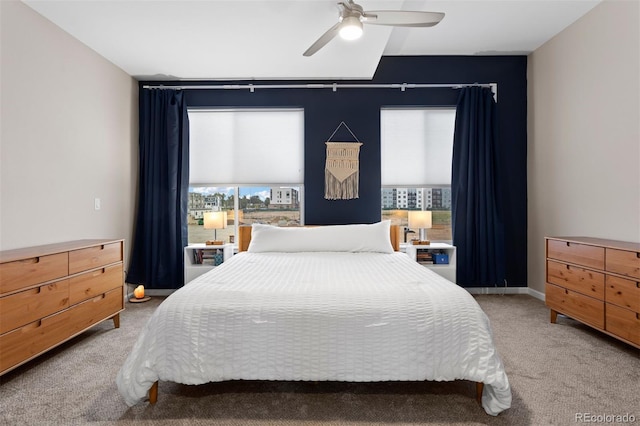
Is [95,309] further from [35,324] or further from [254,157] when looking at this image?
[254,157]

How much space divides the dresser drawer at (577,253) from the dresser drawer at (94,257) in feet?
12.4

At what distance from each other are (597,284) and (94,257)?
12.5ft

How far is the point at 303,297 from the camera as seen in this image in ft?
6.03

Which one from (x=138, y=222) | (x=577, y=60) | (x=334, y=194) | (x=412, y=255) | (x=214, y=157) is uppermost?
(x=577, y=60)

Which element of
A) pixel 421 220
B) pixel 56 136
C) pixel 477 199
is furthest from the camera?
pixel 477 199

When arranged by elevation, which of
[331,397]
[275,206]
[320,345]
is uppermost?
[275,206]

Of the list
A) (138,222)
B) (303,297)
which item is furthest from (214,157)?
(303,297)

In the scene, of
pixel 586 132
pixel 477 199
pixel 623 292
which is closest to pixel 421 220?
pixel 477 199

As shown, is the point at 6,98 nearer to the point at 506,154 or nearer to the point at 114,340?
the point at 114,340

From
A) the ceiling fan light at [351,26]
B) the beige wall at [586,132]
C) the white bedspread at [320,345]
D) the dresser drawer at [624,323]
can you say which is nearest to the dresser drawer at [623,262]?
the dresser drawer at [624,323]

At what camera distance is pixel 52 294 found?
92.7 inches

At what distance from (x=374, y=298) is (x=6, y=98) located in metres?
2.82

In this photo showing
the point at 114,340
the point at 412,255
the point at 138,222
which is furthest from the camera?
the point at 138,222

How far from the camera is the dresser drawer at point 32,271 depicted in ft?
6.61
